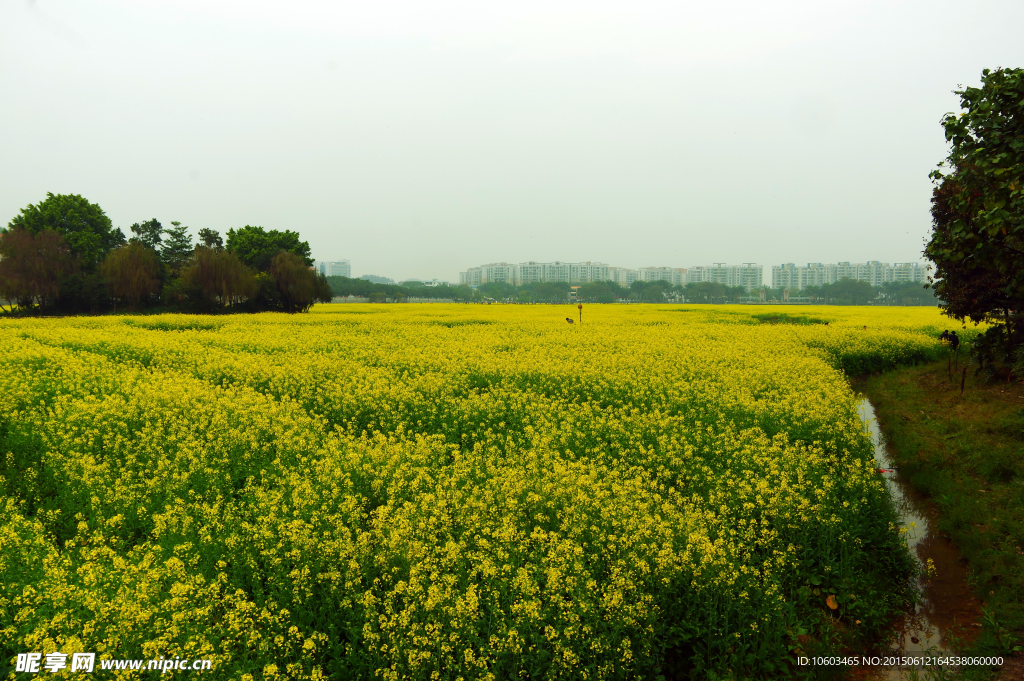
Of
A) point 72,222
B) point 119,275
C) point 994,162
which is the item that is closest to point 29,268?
point 119,275

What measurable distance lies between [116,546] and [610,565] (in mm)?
4542

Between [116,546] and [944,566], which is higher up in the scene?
[116,546]

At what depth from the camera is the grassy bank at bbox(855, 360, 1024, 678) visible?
5.07m

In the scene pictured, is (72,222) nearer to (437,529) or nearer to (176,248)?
(176,248)

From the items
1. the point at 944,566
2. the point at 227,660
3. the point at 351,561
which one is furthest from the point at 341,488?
the point at 944,566

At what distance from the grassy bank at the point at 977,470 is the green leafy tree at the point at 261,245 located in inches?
1952

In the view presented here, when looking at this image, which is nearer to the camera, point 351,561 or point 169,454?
point 351,561

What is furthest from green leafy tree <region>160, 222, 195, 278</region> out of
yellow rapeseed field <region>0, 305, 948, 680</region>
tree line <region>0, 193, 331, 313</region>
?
yellow rapeseed field <region>0, 305, 948, 680</region>

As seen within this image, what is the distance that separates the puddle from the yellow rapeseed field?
276mm

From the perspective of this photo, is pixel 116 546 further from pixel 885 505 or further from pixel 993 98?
pixel 993 98

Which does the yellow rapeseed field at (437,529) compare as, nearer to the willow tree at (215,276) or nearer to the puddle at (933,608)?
the puddle at (933,608)

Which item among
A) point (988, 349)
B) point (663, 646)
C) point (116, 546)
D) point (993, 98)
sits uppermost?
point (993, 98)

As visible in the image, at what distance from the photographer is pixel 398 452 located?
675cm

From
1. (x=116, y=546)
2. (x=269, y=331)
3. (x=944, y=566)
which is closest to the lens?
(x=116, y=546)
